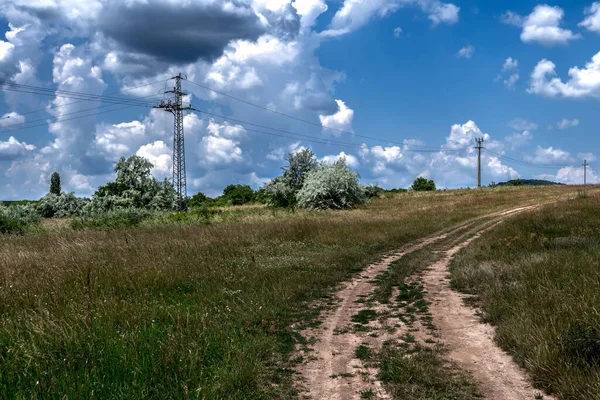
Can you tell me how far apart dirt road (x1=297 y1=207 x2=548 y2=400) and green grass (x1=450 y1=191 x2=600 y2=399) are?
11.6 inches

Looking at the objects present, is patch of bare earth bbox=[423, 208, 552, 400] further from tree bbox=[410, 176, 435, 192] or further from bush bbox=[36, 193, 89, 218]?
tree bbox=[410, 176, 435, 192]

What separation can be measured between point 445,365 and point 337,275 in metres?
6.27

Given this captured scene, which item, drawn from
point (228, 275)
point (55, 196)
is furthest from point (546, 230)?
point (55, 196)

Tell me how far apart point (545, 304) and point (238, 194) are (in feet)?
296

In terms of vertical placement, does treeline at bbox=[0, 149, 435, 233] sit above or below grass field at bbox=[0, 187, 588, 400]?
above

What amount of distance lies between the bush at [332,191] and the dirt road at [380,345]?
128ft

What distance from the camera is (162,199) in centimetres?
→ 5203

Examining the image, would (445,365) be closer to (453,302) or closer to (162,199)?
(453,302)

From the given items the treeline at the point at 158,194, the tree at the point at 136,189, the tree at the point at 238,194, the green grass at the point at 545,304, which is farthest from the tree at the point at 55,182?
the green grass at the point at 545,304

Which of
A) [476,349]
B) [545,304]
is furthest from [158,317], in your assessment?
[545,304]

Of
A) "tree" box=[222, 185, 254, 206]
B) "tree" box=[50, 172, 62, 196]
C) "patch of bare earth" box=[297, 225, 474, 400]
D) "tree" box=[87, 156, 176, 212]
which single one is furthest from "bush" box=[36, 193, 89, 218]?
"patch of bare earth" box=[297, 225, 474, 400]

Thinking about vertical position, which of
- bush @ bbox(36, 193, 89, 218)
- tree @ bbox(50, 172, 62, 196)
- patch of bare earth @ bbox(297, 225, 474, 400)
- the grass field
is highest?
tree @ bbox(50, 172, 62, 196)

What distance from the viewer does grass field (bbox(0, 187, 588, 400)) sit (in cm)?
502

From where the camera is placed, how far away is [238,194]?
95.6 m
